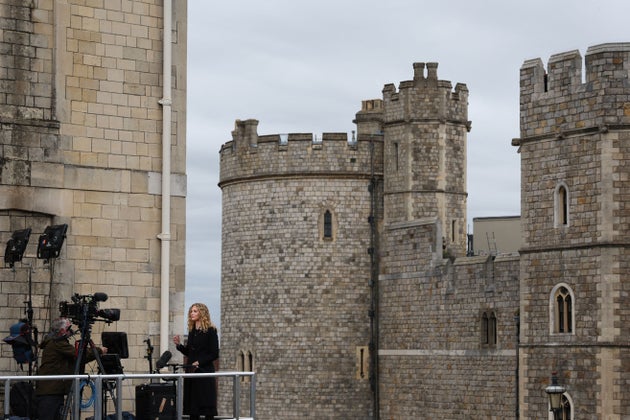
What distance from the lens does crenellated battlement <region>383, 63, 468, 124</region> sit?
137 ft

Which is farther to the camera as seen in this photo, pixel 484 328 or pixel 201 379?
pixel 484 328

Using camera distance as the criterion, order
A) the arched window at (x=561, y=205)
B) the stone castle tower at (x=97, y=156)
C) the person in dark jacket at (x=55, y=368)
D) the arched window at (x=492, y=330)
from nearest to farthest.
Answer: the person in dark jacket at (x=55, y=368)
the stone castle tower at (x=97, y=156)
the arched window at (x=561, y=205)
the arched window at (x=492, y=330)

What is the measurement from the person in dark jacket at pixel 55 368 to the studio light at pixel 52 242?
2.49 m

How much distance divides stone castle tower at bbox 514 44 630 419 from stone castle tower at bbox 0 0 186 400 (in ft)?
43.1

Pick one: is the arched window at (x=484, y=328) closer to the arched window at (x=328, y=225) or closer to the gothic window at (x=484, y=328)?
the gothic window at (x=484, y=328)

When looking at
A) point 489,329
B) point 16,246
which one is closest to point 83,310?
point 16,246

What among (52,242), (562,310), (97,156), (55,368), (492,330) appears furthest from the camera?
(492,330)

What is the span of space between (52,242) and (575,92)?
1682cm

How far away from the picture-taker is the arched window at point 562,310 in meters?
32.4

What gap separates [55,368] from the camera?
15.2 m

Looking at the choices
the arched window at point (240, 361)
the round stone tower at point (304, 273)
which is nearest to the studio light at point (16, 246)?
the round stone tower at point (304, 273)

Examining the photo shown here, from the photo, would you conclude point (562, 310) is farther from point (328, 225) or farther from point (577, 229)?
point (328, 225)

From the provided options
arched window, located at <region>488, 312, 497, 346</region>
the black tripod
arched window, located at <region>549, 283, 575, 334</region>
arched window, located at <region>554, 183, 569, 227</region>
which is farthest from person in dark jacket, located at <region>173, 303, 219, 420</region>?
arched window, located at <region>488, 312, 497, 346</region>

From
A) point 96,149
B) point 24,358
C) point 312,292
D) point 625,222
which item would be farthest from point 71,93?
point 312,292
